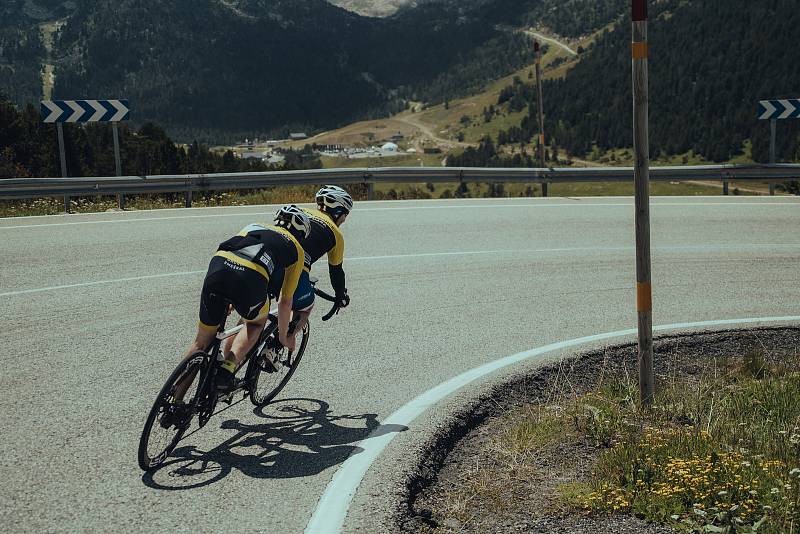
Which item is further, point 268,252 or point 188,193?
point 188,193

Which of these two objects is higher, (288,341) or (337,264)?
(337,264)

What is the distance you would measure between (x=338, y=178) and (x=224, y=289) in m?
13.3

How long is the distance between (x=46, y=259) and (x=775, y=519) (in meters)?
9.31

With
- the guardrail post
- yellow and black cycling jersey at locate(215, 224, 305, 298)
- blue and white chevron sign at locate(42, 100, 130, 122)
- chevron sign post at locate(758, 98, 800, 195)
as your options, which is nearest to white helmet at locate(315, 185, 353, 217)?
yellow and black cycling jersey at locate(215, 224, 305, 298)

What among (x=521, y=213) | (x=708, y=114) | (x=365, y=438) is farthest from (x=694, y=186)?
(x=365, y=438)

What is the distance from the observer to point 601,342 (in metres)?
7.69

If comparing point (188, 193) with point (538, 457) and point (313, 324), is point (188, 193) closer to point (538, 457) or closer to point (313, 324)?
point (313, 324)

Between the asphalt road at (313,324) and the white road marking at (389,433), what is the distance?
0.27ft

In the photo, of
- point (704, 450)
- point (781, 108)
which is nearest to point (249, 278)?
point (704, 450)

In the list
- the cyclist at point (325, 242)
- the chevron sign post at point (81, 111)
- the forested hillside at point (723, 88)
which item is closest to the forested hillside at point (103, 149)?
the chevron sign post at point (81, 111)

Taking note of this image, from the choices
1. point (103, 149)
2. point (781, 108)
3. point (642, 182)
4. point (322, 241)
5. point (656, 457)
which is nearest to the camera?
point (656, 457)

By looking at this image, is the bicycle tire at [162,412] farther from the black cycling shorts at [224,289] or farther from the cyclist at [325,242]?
the cyclist at [325,242]

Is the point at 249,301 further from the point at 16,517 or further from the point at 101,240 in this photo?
the point at 101,240

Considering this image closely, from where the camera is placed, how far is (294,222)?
5.46m
